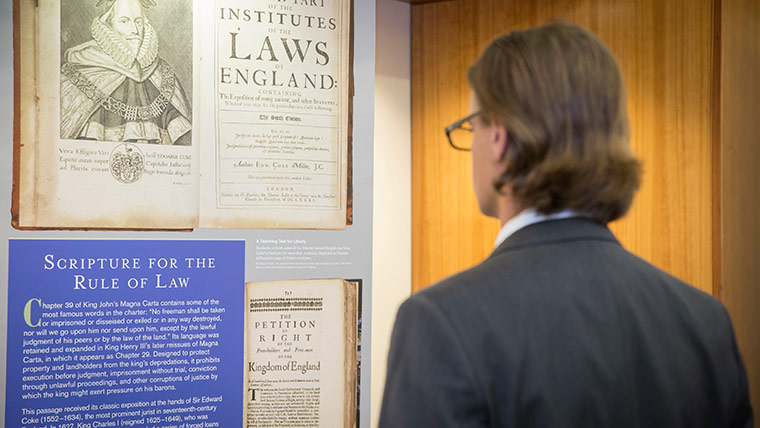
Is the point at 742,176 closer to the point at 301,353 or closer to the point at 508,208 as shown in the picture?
the point at 301,353

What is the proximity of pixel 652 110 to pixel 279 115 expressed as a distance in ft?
5.10

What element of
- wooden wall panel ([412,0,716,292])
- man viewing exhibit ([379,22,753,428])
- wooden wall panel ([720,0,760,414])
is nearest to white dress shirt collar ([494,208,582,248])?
man viewing exhibit ([379,22,753,428])

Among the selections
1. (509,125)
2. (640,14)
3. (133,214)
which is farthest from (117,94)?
(640,14)

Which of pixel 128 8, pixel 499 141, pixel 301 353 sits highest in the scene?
pixel 128 8

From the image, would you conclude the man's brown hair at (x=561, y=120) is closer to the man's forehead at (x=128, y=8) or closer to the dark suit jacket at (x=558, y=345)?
the dark suit jacket at (x=558, y=345)

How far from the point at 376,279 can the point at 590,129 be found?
7.87 feet

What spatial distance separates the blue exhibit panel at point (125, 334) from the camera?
1743 millimetres

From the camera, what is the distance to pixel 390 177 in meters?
3.33

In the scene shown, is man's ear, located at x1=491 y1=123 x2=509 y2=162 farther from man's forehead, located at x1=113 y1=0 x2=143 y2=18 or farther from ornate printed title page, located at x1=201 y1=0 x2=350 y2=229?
man's forehead, located at x1=113 y1=0 x2=143 y2=18

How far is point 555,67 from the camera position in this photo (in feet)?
2.93

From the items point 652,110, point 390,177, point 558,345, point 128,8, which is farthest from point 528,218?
point 390,177

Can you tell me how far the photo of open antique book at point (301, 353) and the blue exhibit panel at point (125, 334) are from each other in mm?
51

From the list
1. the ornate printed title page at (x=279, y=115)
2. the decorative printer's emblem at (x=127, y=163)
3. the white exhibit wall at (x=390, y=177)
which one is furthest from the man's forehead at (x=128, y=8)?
the white exhibit wall at (x=390, y=177)

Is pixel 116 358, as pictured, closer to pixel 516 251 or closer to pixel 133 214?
pixel 133 214
